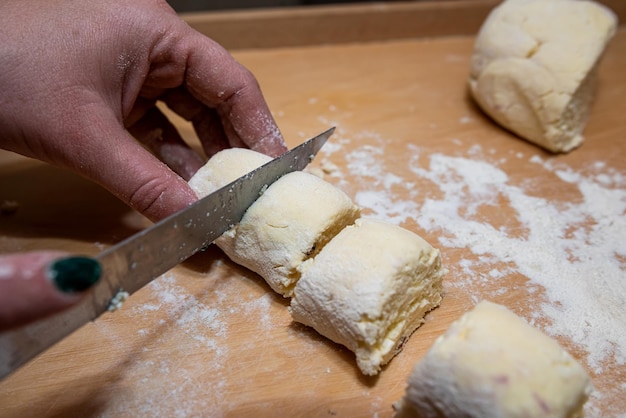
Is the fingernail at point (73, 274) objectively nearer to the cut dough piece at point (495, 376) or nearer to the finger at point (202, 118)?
the cut dough piece at point (495, 376)

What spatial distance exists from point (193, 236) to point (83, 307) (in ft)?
1.14

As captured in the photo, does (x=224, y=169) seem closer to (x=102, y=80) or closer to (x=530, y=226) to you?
(x=102, y=80)

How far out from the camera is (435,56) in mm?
2705

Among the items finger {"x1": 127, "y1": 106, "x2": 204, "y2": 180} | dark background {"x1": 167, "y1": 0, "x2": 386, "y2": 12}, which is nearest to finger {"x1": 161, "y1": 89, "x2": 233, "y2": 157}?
finger {"x1": 127, "y1": 106, "x2": 204, "y2": 180}

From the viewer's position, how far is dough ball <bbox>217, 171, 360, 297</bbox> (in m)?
1.43

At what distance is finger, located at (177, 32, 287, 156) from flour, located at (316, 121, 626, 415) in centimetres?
40

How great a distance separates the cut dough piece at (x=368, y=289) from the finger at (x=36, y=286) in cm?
62

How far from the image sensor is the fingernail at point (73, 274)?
873 mm

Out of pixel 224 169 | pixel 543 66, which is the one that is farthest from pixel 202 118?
pixel 543 66

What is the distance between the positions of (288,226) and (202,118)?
735 millimetres

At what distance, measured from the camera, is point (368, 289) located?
1270mm

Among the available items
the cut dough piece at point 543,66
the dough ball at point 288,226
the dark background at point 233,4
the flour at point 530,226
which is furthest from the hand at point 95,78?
the dark background at point 233,4

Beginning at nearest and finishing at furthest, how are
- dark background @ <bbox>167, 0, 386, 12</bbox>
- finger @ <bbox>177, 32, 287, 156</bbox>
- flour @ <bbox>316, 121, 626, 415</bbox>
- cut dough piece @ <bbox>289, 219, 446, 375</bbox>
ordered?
cut dough piece @ <bbox>289, 219, 446, 375</bbox>, flour @ <bbox>316, 121, 626, 415</bbox>, finger @ <bbox>177, 32, 287, 156</bbox>, dark background @ <bbox>167, 0, 386, 12</bbox>

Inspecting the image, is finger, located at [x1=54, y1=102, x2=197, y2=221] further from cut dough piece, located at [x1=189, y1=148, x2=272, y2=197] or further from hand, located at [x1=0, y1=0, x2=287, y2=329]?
cut dough piece, located at [x1=189, y1=148, x2=272, y2=197]
